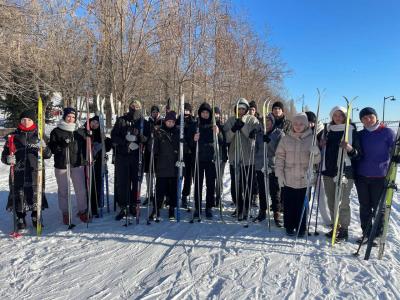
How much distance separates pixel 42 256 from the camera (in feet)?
13.3

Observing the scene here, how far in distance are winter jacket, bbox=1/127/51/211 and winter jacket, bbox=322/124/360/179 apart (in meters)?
4.19

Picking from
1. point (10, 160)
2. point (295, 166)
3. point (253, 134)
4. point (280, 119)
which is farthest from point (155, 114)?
point (295, 166)

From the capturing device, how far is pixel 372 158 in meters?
4.29

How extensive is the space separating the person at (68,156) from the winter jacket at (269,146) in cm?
293

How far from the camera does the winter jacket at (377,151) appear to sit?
14.0ft

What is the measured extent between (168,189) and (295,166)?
2290 mm

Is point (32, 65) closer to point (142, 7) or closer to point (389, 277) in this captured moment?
point (142, 7)

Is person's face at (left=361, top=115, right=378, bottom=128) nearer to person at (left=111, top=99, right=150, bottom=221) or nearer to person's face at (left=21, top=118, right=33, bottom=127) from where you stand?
person at (left=111, top=99, right=150, bottom=221)

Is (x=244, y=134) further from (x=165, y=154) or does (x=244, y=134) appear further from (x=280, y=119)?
(x=165, y=154)

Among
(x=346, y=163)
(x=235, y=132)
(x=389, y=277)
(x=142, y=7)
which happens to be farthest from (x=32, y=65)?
(x=389, y=277)

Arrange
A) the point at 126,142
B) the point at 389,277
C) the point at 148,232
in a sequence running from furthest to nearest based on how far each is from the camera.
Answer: the point at 126,142 < the point at 148,232 < the point at 389,277

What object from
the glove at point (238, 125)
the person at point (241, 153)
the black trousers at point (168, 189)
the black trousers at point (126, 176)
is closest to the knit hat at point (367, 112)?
the person at point (241, 153)

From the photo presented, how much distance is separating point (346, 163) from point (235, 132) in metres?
1.88

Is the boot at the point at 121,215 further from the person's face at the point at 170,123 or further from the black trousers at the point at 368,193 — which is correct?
the black trousers at the point at 368,193
